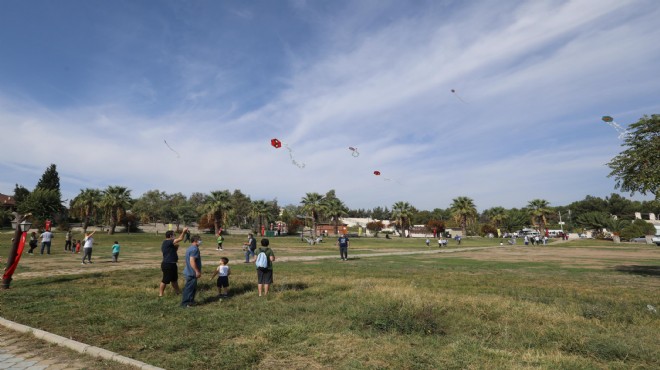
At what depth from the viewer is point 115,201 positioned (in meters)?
58.6

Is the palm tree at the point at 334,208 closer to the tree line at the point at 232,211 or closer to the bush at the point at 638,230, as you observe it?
the tree line at the point at 232,211

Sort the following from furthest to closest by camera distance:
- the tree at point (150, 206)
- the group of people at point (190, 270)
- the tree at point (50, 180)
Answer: the tree at point (150, 206) < the tree at point (50, 180) < the group of people at point (190, 270)

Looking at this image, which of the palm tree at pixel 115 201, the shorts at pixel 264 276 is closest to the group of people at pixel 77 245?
the shorts at pixel 264 276

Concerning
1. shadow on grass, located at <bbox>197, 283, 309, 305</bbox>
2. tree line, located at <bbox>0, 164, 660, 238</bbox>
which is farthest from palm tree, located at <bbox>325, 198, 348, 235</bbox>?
shadow on grass, located at <bbox>197, 283, 309, 305</bbox>

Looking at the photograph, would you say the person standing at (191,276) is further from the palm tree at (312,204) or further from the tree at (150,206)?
the tree at (150,206)

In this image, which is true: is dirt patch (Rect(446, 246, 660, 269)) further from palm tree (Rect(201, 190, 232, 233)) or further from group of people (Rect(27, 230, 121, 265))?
palm tree (Rect(201, 190, 232, 233))

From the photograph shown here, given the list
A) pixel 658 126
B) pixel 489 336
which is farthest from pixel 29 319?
pixel 658 126

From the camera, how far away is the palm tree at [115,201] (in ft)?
192

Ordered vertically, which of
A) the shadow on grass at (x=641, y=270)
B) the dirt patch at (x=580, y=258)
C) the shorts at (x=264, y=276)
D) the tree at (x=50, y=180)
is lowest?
the dirt patch at (x=580, y=258)

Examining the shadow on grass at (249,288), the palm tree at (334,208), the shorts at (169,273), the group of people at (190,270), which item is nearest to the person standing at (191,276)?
the group of people at (190,270)

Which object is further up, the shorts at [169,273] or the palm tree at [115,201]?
the palm tree at [115,201]

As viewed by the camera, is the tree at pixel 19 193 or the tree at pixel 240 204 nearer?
the tree at pixel 19 193

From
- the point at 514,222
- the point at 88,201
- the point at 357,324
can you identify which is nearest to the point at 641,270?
the point at 357,324

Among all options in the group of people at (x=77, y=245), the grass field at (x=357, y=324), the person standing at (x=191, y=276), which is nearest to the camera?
the grass field at (x=357, y=324)
